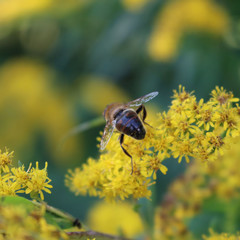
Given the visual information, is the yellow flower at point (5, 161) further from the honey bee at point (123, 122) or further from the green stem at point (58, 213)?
the honey bee at point (123, 122)

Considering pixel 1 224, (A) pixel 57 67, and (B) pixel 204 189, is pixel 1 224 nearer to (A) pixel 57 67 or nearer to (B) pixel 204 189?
(B) pixel 204 189

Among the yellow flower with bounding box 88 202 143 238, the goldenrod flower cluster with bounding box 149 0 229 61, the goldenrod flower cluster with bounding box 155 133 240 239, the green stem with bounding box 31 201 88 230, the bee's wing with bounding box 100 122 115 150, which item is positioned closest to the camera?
the green stem with bounding box 31 201 88 230

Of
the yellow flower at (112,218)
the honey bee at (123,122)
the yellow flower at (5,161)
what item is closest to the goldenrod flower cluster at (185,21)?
the yellow flower at (112,218)

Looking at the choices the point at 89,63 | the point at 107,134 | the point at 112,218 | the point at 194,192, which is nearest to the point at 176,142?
the point at 107,134

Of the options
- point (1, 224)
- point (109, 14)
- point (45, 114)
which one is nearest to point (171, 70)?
point (109, 14)

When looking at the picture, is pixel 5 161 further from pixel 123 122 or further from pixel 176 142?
pixel 176 142

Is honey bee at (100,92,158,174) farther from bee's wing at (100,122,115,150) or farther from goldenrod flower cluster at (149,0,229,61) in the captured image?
goldenrod flower cluster at (149,0,229,61)

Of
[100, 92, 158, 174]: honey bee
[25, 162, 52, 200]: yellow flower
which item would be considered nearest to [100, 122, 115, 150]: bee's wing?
[100, 92, 158, 174]: honey bee
